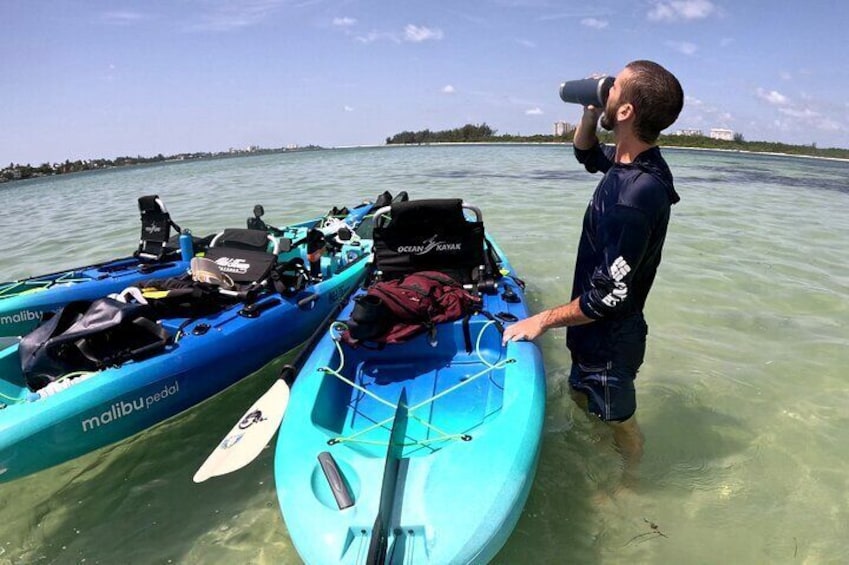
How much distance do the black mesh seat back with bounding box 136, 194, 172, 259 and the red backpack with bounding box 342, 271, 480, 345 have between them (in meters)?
4.16

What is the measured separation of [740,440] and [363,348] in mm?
3214

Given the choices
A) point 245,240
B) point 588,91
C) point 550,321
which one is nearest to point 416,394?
point 550,321

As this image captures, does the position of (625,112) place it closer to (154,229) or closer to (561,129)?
(154,229)

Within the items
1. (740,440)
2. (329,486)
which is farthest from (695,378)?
(329,486)

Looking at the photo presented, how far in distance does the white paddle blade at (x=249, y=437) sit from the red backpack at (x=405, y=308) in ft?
2.50

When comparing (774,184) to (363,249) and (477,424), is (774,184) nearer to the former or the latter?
(363,249)

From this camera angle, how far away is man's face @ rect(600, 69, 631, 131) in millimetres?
2326

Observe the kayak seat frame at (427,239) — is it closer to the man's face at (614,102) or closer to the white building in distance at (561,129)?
the man's face at (614,102)

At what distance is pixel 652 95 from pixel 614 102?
20 centimetres

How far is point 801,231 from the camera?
11.7 meters

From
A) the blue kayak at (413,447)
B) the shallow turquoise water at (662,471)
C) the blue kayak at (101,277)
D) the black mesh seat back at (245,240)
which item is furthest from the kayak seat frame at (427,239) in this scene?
the blue kayak at (101,277)

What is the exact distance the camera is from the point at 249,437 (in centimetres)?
284

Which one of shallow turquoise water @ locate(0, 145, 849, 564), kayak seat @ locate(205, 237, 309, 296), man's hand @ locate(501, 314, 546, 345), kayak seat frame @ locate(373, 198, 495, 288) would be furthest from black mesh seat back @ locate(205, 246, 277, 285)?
man's hand @ locate(501, 314, 546, 345)

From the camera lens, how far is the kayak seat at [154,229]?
6766 millimetres
